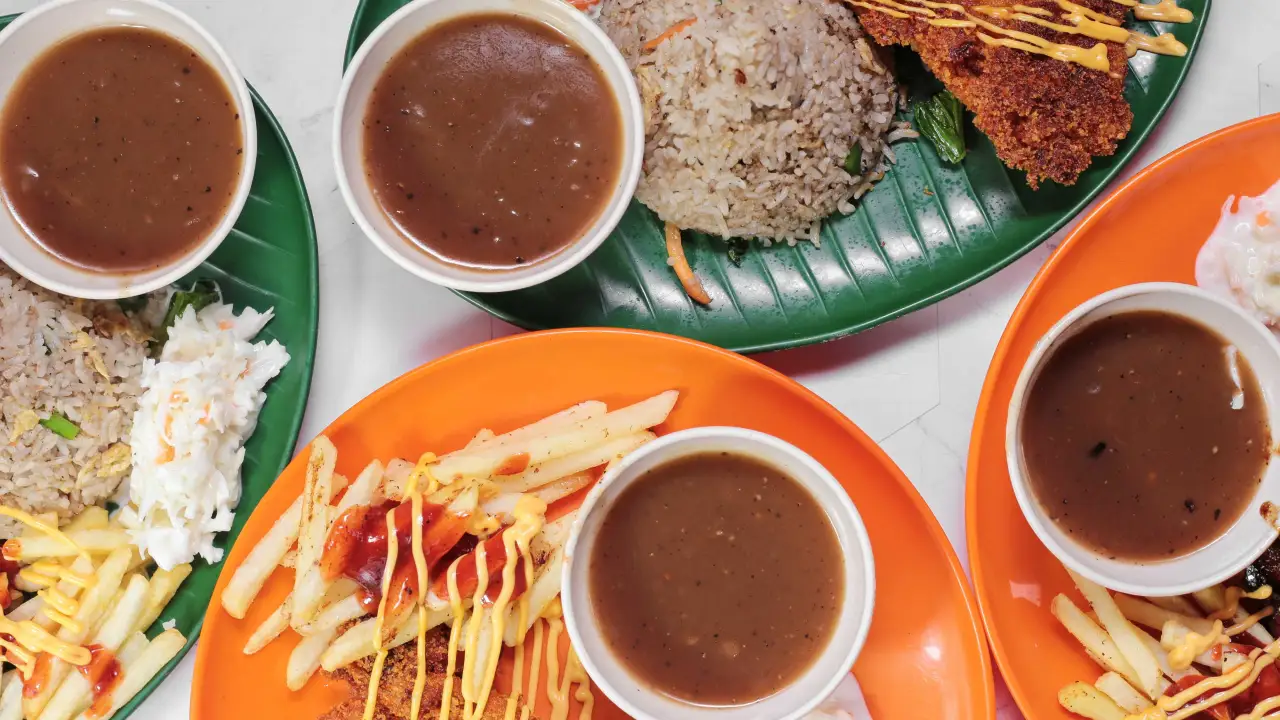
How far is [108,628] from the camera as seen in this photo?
1761 mm

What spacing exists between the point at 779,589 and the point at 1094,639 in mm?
621

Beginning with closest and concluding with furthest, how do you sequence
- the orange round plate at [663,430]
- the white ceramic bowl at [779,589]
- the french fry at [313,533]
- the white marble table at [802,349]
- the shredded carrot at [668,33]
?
the white ceramic bowl at [779,589] < the french fry at [313,533] < the orange round plate at [663,430] < the shredded carrot at [668,33] < the white marble table at [802,349]

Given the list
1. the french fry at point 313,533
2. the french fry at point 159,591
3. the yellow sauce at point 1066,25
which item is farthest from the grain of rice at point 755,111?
the french fry at point 159,591

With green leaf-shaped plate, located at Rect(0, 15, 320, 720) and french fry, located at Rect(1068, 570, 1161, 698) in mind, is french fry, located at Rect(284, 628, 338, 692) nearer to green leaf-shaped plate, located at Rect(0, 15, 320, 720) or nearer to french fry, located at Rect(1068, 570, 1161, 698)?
green leaf-shaped plate, located at Rect(0, 15, 320, 720)

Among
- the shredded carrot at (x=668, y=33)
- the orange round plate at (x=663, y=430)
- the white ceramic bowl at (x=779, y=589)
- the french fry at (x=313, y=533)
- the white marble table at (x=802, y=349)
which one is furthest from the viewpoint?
the white marble table at (x=802, y=349)

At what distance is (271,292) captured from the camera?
1.87 m

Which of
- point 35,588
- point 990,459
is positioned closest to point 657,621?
point 990,459

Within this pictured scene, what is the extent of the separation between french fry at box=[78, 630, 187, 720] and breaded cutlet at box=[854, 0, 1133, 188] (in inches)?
70.5

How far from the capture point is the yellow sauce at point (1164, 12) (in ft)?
5.76

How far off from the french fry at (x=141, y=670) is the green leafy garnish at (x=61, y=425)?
0.42m

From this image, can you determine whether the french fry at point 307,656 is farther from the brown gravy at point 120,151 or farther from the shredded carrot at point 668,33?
the shredded carrot at point 668,33

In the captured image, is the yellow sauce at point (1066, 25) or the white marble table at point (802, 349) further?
the white marble table at point (802, 349)

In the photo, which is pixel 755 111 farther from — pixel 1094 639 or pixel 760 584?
pixel 1094 639

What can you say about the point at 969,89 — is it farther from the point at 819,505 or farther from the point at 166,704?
the point at 166,704
